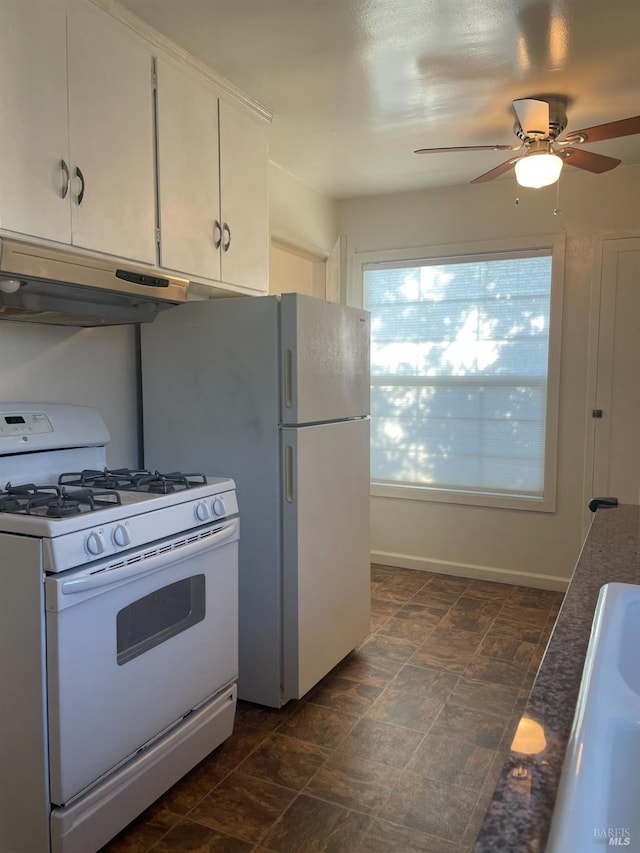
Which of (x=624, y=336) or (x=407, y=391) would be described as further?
(x=407, y=391)

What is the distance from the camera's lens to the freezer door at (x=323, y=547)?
238 centimetres

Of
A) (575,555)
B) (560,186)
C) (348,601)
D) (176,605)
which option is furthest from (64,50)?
(575,555)

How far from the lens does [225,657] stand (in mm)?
2117

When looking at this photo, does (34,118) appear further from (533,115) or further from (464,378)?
(464,378)

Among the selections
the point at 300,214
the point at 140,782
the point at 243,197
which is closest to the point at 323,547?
the point at 140,782

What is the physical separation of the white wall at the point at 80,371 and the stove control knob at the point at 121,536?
778mm

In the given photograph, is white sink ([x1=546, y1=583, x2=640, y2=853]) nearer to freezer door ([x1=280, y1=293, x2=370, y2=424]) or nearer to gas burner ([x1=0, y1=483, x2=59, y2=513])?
gas burner ([x1=0, y1=483, x2=59, y2=513])

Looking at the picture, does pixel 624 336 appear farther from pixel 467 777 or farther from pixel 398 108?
pixel 467 777

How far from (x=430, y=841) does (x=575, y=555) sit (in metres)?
2.40

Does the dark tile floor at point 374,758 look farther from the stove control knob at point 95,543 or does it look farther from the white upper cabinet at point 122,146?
the white upper cabinet at point 122,146

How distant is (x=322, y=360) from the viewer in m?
2.49

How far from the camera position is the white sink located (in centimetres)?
58

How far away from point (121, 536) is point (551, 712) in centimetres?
118

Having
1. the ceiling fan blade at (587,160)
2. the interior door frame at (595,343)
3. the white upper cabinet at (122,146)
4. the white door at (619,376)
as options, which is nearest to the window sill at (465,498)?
the interior door frame at (595,343)
